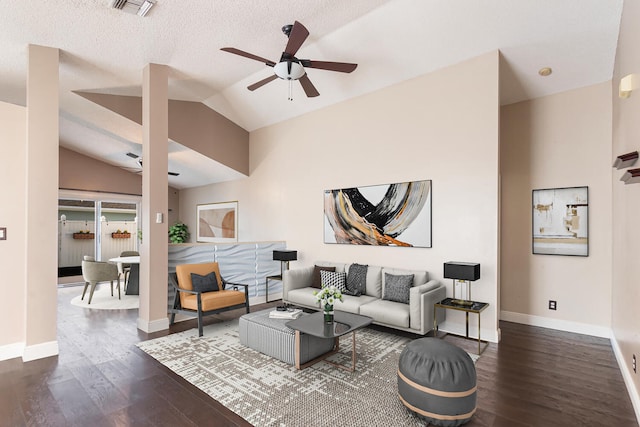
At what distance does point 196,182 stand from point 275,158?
326 centimetres

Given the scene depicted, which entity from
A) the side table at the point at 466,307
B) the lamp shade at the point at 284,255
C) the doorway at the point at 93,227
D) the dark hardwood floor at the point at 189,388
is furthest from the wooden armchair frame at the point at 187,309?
the doorway at the point at 93,227

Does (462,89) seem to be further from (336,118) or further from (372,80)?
(336,118)

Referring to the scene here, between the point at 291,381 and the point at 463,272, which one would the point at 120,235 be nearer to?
the point at 291,381

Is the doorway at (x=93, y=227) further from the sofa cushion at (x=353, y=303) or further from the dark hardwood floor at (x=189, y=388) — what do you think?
the sofa cushion at (x=353, y=303)

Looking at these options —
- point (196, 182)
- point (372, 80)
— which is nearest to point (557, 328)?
point (372, 80)

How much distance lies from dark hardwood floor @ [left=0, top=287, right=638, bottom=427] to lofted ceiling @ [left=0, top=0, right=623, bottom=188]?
11.7 ft

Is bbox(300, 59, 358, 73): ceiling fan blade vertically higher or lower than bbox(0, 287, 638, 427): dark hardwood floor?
higher

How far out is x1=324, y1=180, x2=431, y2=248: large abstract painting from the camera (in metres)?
4.98

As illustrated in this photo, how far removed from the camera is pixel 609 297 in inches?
174

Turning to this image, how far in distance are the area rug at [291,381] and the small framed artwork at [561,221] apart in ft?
8.44

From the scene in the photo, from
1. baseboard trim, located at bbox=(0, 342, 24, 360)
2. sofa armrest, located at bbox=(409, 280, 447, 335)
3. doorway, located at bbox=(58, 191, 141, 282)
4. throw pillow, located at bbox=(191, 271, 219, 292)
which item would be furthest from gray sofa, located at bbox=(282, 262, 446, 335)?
doorway, located at bbox=(58, 191, 141, 282)

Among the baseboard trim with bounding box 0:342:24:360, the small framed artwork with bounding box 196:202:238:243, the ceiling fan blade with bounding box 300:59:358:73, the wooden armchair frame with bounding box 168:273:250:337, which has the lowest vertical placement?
the baseboard trim with bounding box 0:342:24:360

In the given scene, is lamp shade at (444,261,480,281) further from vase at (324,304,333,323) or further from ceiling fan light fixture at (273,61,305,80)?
ceiling fan light fixture at (273,61,305,80)

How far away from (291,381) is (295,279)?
2509 mm
